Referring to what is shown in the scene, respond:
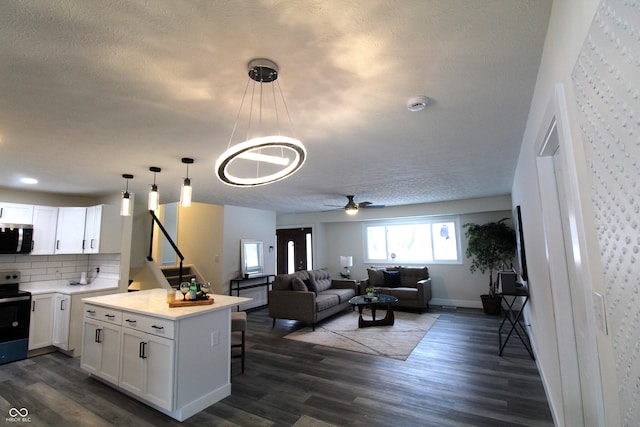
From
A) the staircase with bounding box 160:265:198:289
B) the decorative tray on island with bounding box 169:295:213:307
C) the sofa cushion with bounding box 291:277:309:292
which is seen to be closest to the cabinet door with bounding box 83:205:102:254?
the staircase with bounding box 160:265:198:289

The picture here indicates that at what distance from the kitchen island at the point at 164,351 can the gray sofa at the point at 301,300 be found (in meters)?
2.20

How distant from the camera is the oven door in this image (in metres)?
3.87

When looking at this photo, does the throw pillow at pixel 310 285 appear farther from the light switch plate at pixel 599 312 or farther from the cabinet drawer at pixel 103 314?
the light switch plate at pixel 599 312

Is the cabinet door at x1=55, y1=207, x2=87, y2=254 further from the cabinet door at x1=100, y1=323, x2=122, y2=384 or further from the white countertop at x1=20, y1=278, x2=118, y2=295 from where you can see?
the cabinet door at x1=100, y1=323, x2=122, y2=384

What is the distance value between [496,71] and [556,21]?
49 cm

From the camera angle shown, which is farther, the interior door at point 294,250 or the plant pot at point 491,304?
the interior door at point 294,250

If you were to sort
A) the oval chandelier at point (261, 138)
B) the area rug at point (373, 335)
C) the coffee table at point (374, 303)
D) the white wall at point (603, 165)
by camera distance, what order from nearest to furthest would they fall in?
the white wall at point (603, 165)
the oval chandelier at point (261, 138)
the area rug at point (373, 335)
the coffee table at point (374, 303)

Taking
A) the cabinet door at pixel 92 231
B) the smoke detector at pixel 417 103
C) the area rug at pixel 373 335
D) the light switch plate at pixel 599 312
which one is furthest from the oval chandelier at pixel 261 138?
the cabinet door at pixel 92 231

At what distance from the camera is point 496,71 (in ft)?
5.71

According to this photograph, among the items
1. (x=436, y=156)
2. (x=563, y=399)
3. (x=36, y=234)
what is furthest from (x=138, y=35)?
(x=36, y=234)

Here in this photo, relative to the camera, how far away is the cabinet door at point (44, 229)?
14.8ft

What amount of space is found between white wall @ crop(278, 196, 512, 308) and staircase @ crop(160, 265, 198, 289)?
10.2ft

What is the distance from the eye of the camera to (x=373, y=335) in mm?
4852

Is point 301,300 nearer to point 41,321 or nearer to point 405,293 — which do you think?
point 405,293
